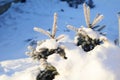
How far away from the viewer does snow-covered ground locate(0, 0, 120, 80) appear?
4734mm

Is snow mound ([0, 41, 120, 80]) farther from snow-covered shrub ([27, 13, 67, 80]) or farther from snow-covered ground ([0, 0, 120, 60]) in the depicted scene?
snow-covered ground ([0, 0, 120, 60])

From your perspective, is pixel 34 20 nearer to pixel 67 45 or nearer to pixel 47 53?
pixel 47 53

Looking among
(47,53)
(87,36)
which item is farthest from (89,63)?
(47,53)

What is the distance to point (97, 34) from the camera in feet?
17.3

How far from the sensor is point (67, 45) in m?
5.16

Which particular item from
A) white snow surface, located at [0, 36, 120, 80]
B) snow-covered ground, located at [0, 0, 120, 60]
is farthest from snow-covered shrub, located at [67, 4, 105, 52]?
snow-covered ground, located at [0, 0, 120, 60]

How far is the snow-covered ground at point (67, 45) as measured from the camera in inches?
186

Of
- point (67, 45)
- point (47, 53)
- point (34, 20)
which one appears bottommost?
point (34, 20)

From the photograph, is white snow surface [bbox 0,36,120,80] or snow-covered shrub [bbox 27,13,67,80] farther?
snow-covered shrub [bbox 27,13,67,80]

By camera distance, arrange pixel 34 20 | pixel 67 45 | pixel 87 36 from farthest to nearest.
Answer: pixel 34 20 < pixel 87 36 < pixel 67 45

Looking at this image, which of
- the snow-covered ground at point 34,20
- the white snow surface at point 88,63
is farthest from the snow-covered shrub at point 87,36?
the snow-covered ground at point 34,20

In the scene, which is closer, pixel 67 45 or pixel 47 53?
pixel 67 45

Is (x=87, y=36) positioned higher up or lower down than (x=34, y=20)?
higher up

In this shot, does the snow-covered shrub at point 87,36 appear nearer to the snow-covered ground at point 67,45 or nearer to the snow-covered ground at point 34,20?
the snow-covered ground at point 67,45
